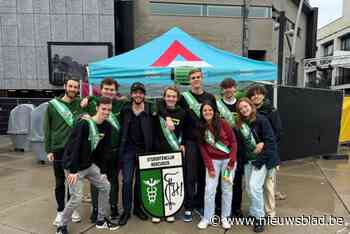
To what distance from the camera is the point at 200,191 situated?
13.0ft

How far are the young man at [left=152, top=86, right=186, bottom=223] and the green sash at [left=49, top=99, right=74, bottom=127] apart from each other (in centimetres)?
106

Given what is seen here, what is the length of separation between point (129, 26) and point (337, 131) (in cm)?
1504

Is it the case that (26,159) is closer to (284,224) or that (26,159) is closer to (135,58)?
(135,58)

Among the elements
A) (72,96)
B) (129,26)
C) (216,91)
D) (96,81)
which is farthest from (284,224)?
(129,26)

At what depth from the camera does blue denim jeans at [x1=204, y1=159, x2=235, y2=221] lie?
11.5 feet

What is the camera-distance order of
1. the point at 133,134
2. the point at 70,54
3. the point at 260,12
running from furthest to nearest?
the point at 260,12, the point at 70,54, the point at 133,134

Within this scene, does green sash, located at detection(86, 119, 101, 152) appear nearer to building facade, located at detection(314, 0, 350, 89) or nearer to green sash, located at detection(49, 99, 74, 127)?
green sash, located at detection(49, 99, 74, 127)

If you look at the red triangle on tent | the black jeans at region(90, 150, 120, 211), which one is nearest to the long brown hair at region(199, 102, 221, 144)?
the black jeans at region(90, 150, 120, 211)

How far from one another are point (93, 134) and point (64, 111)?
1.99 feet

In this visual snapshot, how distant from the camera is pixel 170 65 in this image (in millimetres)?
5059

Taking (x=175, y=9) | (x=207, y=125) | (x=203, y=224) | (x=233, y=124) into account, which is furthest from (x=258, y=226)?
(x=175, y=9)

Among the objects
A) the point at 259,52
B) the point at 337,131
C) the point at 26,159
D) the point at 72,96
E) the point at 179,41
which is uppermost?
the point at 259,52

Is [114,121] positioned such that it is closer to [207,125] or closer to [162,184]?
[162,184]

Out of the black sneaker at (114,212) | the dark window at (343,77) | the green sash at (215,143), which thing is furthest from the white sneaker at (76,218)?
the dark window at (343,77)
